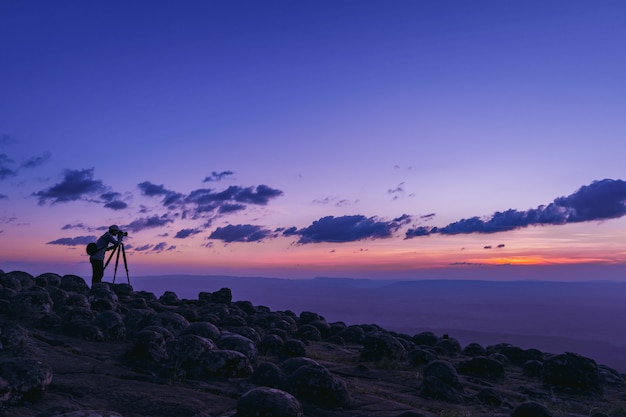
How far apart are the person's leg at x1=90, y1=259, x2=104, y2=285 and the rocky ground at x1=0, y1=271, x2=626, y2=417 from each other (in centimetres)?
287

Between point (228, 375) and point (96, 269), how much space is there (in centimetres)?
1305

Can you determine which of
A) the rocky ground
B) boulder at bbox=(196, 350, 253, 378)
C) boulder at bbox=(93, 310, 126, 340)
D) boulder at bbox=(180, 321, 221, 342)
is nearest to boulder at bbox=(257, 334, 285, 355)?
the rocky ground

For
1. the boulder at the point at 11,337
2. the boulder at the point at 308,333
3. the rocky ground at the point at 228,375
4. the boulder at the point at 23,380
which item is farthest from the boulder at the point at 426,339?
the boulder at the point at 23,380

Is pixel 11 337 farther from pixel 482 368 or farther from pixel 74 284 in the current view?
pixel 482 368

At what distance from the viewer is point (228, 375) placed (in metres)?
10.8

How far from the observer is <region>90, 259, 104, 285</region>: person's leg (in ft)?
70.0

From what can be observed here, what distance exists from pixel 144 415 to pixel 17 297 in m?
8.89

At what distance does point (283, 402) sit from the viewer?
8172 mm

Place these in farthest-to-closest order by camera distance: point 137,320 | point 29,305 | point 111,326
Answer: point 137,320 < point 29,305 < point 111,326

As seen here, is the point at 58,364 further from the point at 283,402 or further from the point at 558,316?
the point at 558,316

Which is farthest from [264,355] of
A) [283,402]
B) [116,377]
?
[283,402]

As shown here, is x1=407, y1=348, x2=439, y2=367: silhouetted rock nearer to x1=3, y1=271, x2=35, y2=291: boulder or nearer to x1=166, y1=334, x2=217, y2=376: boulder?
x1=166, y1=334, x2=217, y2=376: boulder

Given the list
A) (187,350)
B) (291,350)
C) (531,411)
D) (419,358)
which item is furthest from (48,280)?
(531,411)

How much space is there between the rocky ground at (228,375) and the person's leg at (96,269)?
9.40 feet
